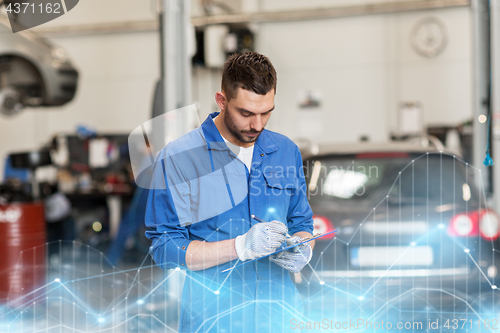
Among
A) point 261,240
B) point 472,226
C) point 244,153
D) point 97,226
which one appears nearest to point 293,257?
point 261,240

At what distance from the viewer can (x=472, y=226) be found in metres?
2.03

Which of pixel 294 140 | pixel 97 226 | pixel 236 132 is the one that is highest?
pixel 236 132

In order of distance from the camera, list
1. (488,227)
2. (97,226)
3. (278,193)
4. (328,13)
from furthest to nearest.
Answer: (328,13) → (97,226) → (488,227) → (278,193)

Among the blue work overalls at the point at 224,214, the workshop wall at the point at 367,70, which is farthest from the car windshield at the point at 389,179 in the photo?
the workshop wall at the point at 367,70

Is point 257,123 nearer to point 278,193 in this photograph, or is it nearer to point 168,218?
point 278,193

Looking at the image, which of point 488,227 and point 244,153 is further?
point 488,227

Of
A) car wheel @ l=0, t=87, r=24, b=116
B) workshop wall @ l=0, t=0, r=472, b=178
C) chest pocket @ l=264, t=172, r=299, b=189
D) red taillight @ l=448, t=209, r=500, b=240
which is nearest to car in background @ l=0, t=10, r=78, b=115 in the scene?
car wheel @ l=0, t=87, r=24, b=116

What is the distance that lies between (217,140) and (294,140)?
5.08 ft

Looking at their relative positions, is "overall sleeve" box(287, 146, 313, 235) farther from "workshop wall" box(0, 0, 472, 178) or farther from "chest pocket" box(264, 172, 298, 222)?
"workshop wall" box(0, 0, 472, 178)

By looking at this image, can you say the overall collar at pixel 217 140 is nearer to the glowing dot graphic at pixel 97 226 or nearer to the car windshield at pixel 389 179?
the car windshield at pixel 389 179

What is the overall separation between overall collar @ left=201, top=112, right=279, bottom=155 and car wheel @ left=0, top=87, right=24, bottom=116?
3054 millimetres

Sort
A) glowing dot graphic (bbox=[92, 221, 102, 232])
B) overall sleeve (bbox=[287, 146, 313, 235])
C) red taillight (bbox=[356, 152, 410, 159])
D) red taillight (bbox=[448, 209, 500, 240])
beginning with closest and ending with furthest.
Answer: overall sleeve (bbox=[287, 146, 313, 235]), red taillight (bbox=[448, 209, 500, 240]), red taillight (bbox=[356, 152, 410, 159]), glowing dot graphic (bbox=[92, 221, 102, 232])

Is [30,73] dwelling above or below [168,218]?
above

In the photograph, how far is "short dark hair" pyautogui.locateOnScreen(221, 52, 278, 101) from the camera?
1.32m
